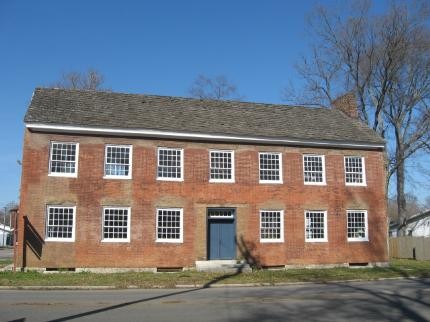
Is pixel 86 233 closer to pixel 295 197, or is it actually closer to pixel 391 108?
pixel 295 197

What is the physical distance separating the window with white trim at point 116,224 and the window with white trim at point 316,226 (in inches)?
379

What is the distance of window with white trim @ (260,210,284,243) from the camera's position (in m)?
27.2

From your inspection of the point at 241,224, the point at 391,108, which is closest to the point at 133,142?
the point at 241,224

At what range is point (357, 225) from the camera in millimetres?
29047

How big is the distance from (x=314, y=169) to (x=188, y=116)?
297 inches

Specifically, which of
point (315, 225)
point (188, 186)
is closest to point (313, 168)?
point (315, 225)

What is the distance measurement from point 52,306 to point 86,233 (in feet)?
37.2

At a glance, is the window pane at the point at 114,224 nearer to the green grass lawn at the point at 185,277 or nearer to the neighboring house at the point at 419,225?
the green grass lawn at the point at 185,277

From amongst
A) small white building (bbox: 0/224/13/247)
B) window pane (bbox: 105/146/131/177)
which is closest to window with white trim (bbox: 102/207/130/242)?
window pane (bbox: 105/146/131/177)

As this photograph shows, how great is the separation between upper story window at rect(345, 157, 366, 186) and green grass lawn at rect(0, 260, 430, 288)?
536 centimetres

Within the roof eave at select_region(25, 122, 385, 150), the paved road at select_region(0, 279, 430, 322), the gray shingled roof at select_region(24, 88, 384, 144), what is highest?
the gray shingled roof at select_region(24, 88, 384, 144)

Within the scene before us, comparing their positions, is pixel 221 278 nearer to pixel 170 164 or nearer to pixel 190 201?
pixel 190 201

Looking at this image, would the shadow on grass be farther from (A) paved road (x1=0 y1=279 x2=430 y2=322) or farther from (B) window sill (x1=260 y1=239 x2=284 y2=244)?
(B) window sill (x1=260 y1=239 x2=284 y2=244)

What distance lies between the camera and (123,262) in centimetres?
2488
